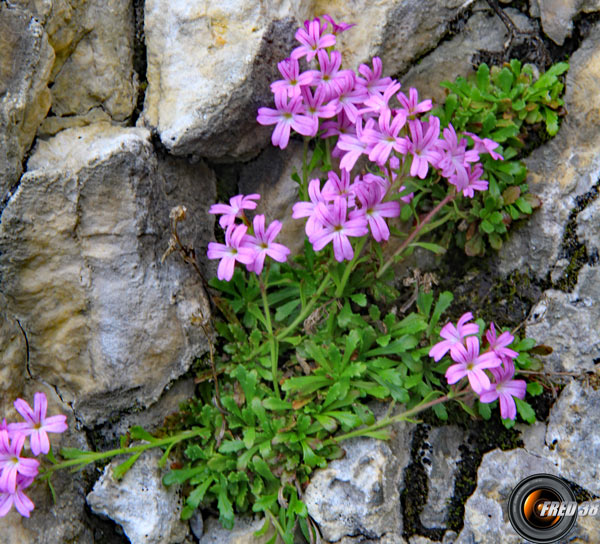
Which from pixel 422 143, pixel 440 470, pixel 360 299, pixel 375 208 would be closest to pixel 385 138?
pixel 422 143

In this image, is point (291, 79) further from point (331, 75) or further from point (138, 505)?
point (138, 505)

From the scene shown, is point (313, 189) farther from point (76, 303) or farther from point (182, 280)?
point (76, 303)

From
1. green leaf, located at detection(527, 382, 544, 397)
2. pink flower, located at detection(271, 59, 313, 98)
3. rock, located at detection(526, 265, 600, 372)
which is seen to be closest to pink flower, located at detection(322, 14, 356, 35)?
pink flower, located at detection(271, 59, 313, 98)

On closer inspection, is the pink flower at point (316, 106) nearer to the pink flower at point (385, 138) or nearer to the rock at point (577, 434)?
the pink flower at point (385, 138)

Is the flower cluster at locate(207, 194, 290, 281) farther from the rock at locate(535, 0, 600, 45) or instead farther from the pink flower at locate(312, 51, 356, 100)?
the rock at locate(535, 0, 600, 45)

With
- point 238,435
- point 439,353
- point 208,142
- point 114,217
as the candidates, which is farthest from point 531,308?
point 114,217

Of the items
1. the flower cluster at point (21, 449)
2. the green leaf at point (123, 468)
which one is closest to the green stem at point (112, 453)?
the green leaf at point (123, 468)
